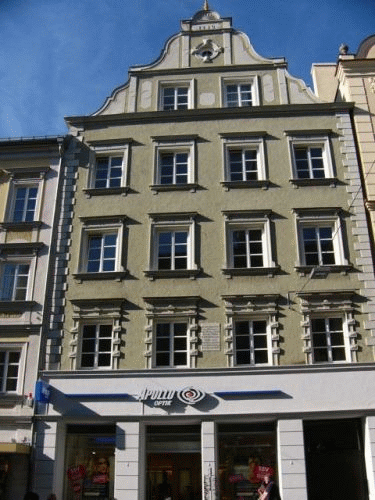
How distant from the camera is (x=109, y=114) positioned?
23.2 metres

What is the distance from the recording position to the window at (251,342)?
60.9 feet

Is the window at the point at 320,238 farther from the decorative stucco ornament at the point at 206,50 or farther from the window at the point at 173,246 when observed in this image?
the decorative stucco ornament at the point at 206,50

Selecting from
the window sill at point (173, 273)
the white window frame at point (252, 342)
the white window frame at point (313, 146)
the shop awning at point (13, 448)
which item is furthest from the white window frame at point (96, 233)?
the white window frame at point (313, 146)

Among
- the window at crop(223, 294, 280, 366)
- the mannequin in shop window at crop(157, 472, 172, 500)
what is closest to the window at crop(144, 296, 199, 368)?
the window at crop(223, 294, 280, 366)

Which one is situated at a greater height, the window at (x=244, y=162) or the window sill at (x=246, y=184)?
the window at (x=244, y=162)

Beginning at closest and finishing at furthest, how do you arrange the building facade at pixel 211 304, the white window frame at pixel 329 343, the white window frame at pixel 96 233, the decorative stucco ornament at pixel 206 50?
1. the building facade at pixel 211 304
2. the white window frame at pixel 329 343
3. the white window frame at pixel 96 233
4. the decorative stucco ornament at pixel 206 50

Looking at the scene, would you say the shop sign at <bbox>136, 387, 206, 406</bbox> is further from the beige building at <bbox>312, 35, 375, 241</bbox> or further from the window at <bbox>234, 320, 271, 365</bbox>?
the beige building at <bbox>312, 35, 375, 241</bbox>

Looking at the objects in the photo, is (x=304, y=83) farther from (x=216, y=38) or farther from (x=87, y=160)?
(x=87, y=160)

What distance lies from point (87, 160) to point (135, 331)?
753 cm

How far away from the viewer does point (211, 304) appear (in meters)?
19.2

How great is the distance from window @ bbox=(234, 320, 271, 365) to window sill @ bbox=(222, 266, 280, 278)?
5.40 feet

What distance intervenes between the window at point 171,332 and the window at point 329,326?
3698 mm

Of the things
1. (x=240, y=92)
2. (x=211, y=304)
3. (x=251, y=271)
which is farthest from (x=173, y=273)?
(x=240, y=92)

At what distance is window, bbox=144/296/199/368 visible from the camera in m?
18.7
